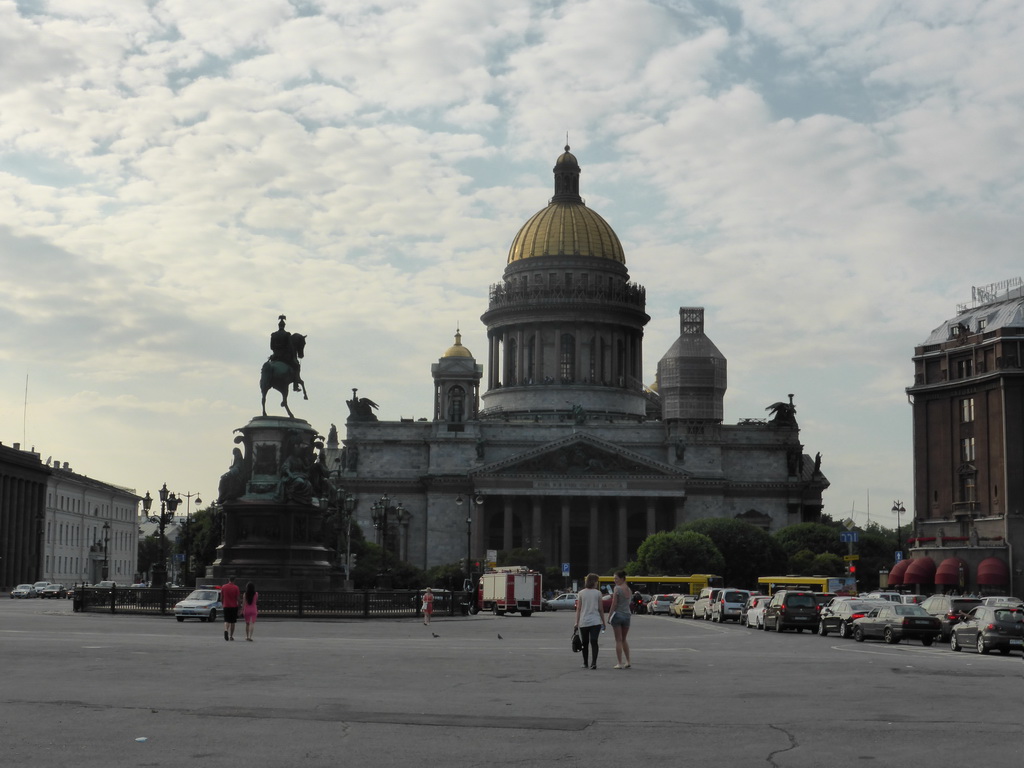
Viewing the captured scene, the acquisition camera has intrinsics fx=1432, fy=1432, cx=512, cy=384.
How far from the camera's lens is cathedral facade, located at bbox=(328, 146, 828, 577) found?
134 metres

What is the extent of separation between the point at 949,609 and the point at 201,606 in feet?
81.3

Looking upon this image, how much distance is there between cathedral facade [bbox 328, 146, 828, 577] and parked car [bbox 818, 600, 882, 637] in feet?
259

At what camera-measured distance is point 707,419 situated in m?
144

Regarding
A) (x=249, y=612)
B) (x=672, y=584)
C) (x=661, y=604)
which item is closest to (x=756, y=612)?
(x=661, y=604)

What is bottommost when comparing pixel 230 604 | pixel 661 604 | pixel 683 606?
pixel 661 604

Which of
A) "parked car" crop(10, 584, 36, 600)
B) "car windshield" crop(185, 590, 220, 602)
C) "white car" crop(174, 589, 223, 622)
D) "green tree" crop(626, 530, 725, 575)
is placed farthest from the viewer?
"green tree" crop(626, 530, 725, 575)

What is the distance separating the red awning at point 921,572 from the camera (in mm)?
91206

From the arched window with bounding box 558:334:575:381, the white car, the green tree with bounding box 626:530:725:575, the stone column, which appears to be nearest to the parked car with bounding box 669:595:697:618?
the green tree with bounding box 626:530:725:575

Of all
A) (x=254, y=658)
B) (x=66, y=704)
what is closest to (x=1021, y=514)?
(x=254, y=658)

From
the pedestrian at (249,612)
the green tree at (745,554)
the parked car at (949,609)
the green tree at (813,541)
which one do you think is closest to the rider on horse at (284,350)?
the pedestrian at (249,612)

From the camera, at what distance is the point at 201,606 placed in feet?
158

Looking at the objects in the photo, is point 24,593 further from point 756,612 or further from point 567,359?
point 567,359

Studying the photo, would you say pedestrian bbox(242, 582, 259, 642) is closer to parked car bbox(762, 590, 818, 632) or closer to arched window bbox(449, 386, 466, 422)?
parked car bbox(762, 590, 818, 632)

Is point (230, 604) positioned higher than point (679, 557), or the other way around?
point (679, 557)
